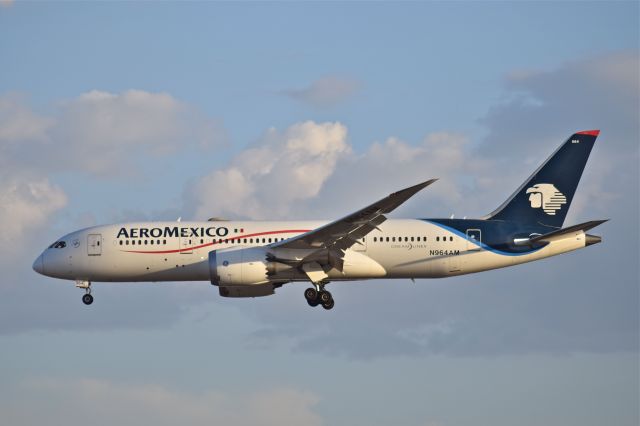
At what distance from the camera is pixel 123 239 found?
57.5 metres

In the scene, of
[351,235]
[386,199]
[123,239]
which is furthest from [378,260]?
[123,239]

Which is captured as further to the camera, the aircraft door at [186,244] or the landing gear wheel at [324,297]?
the aircraft door at [186,244]

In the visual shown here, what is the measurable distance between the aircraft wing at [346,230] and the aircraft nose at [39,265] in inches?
474

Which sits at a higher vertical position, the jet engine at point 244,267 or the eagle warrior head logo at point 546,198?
the eagle warrior head logo at point 546,198

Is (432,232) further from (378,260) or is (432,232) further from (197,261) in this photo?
(197,261)

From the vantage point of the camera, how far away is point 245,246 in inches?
2217

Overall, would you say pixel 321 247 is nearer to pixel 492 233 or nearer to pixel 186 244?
pixel 186 244

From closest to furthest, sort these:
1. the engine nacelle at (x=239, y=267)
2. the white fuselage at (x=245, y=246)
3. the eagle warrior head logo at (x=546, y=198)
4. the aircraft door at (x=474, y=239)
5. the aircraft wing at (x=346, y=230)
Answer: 1. the aircraft wing at (x=346, y=230)
2. the engine nacelle at (x=239, y=267)
3. the white fuselage at (x=245, y=246)
4. the aircraft door at (x=474, y=239)
5. the eagle warrior head logo at (x=546, y=198)

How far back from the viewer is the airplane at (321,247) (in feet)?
179

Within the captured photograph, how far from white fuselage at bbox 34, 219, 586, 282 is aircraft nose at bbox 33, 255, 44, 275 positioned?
0.83 m

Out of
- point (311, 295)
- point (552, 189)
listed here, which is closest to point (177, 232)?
point (311, 295)

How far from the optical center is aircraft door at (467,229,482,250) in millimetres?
55969

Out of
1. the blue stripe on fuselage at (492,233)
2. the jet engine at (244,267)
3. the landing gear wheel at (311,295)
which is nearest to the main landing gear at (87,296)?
the jet engine at (244,267)

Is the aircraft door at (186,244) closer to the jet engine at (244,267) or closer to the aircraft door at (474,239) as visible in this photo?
the jet engine at (244,267)
